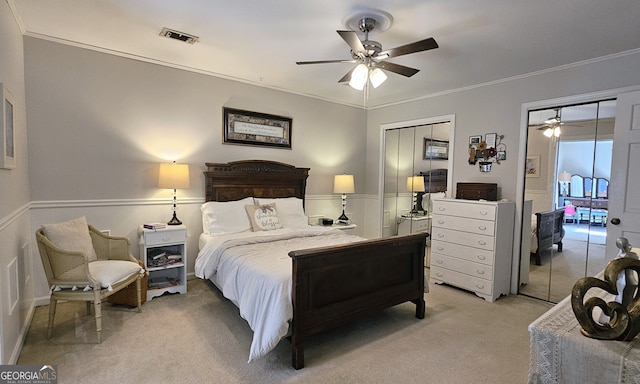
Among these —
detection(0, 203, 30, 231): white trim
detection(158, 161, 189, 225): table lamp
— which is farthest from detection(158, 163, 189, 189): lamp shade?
detection(0, 203, 30, 231): white trim

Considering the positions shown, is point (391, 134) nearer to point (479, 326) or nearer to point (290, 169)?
point (290, 169)

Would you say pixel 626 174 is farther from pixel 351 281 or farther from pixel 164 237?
pixel 164 237

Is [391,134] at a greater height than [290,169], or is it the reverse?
[391,134]

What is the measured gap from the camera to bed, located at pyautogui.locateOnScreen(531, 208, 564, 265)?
3.61 metres

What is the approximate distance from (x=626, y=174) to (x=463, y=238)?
1628mm

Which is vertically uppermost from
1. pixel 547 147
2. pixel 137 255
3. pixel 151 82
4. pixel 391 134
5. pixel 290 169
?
pixel 151 82

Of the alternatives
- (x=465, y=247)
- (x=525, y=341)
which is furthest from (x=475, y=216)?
(x=525, y=341)

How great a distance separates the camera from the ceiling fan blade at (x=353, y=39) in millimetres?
2252

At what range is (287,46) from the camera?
3.19 m

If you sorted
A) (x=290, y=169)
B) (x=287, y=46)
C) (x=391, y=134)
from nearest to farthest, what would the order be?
(x=287, y=46), (x=290, y=169), (x=391, y=134)

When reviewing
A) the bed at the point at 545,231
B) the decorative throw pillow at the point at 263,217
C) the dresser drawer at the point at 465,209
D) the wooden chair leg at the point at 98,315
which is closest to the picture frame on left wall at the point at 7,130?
the wooden chair leg at the point at 98,315

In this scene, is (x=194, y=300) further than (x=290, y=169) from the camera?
No

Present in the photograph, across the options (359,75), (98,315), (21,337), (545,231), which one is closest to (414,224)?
(545,231)

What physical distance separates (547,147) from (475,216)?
1137mm
